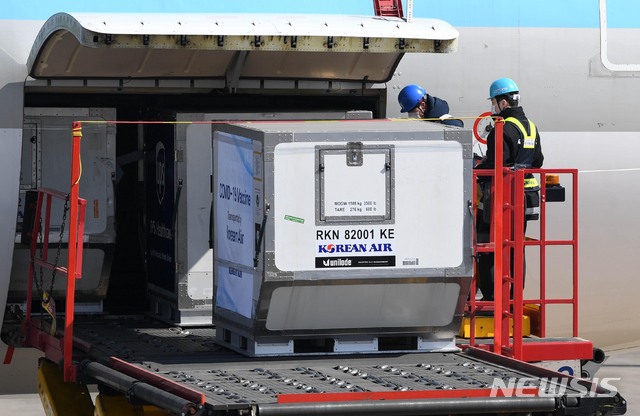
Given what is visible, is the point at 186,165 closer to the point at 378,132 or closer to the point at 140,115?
the point at 140,115

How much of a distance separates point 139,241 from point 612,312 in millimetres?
3798

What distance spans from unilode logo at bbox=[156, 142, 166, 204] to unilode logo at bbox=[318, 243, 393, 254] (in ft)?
8.19

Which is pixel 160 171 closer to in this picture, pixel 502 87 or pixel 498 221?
pixel 502 87

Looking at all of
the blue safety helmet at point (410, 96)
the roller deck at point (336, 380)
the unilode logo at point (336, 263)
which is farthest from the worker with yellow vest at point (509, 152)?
the unilode logo at point (336, 263)

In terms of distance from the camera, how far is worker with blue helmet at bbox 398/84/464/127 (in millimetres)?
9914

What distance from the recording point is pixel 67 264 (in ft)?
29.7

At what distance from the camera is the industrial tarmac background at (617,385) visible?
37.1ft

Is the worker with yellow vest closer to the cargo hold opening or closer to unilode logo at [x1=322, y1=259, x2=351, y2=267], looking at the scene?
the cargo hold opening

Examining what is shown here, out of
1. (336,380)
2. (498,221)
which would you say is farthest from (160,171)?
(336,380)

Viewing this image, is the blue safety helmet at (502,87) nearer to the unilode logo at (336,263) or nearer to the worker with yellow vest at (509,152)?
the worker with yellow vest at (509,152)

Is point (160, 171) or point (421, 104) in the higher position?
point (421, 104)

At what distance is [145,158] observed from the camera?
1045 centimetres

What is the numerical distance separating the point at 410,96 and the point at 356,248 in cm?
240

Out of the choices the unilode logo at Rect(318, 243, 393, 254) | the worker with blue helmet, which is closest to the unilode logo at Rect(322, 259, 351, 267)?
the unilode logo at Rect(318, 243, 393, 254)
